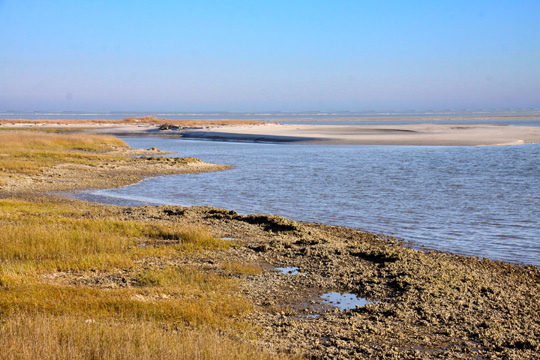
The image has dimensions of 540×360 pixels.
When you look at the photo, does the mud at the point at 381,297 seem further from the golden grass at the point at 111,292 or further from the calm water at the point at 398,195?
the calm water at the point at 398,195

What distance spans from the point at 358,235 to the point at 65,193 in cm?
1391

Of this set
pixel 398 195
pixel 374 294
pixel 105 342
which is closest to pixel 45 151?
pixel 398 195

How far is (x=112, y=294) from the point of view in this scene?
8500 mm

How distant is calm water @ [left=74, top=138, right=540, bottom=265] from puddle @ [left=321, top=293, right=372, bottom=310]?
4719 millimetres

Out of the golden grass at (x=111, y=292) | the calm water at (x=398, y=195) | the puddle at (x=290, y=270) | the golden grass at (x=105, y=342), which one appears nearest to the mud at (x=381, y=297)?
the puddle at (x=290, y=270)

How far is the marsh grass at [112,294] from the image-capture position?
19.9ft

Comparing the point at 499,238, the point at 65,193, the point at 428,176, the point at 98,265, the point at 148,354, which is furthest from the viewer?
the point at 428,176

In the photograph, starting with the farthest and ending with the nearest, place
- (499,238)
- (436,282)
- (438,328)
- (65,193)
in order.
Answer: (65,193) < (499,238) < (436,282) < (438,328)

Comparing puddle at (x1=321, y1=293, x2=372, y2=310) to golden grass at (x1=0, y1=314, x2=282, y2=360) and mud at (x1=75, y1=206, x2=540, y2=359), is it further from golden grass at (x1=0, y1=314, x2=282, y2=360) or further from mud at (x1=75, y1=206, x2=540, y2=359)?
golden grass at (x1=0, y1=314, x2=282, y2=360)

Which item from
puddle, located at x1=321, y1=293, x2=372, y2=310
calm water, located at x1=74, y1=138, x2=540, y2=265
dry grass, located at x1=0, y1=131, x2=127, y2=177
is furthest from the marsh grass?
dry grass, located at x1=0, y1=131, x2=127, y2=177

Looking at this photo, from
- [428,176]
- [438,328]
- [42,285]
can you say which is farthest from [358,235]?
[428,176]

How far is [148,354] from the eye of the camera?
5.80 metres

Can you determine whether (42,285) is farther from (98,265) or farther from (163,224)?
(163,224)

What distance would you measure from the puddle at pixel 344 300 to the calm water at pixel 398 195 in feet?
15.5
